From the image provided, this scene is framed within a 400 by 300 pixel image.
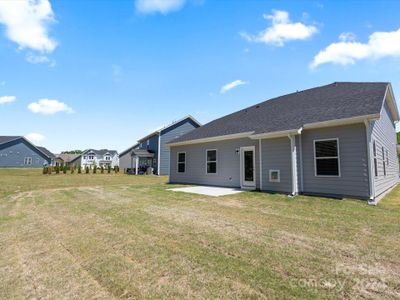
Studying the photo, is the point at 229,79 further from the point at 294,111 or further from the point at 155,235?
the point at 155,235

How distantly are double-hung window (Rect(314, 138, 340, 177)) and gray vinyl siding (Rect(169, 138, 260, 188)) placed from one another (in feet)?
8.43

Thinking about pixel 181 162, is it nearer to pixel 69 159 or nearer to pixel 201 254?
pixel 201 254

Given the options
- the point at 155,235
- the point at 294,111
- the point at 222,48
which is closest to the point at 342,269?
the point at 155,235

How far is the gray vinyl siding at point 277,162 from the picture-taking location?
864 cm

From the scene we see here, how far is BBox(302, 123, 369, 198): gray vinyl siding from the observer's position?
716cm

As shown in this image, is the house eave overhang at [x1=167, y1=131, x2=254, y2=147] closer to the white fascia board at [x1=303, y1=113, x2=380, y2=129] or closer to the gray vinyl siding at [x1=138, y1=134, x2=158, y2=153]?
the white fascia board at [x1=303, y1=113, x2=380, y2=129]

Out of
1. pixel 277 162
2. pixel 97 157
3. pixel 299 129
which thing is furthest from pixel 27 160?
pixel 299 129

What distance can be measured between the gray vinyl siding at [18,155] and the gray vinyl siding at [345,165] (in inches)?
1821

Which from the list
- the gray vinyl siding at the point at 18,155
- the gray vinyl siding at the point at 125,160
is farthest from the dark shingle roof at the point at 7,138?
the gray vinyl siding at the point at 125,160

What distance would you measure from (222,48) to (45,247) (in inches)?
450

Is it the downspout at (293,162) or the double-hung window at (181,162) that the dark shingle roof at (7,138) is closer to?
the double-hung window at (181,162)

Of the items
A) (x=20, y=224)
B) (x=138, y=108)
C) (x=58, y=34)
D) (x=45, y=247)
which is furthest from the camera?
(x=138, y=108)

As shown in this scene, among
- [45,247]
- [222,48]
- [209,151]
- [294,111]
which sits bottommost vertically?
[45,247]

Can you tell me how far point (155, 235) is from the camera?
12.7ft
